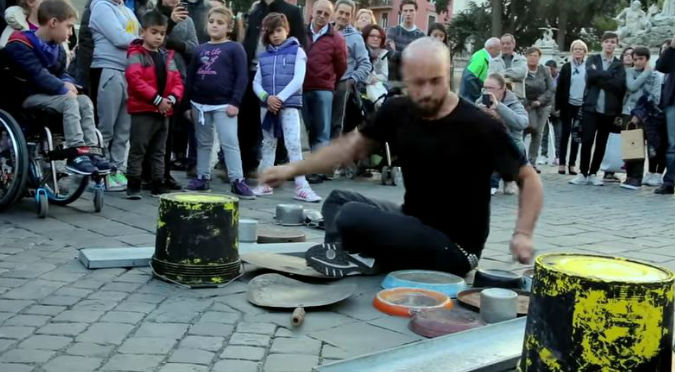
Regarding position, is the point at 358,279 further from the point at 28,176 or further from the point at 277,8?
the point at 277,8

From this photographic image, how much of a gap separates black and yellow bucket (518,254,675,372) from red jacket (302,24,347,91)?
6127 mm

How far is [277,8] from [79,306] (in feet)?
16.8

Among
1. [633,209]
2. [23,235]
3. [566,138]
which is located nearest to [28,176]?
[23,235]

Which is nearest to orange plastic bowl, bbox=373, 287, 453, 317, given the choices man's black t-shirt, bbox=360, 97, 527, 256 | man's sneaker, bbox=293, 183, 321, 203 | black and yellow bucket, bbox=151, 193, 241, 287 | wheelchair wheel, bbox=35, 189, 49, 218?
man's black t-shirt, bbox=360, 97, 527, 256

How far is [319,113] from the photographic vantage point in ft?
27.4

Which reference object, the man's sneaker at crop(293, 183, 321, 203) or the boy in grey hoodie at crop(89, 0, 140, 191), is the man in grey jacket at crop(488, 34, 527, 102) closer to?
the man's sneaker at crop(293, 183, 321, 203)

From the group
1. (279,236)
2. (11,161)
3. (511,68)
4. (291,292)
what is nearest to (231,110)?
(11,161)

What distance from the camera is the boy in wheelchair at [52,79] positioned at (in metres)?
5.83

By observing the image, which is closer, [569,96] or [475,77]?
[475,77]

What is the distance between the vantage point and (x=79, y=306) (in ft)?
11.9

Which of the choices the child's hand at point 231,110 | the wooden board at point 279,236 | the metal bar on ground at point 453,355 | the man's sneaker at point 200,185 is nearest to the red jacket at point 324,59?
the child's hand at point 231,110

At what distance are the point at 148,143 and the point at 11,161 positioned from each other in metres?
1.27

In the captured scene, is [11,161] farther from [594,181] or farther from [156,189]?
[594,181]

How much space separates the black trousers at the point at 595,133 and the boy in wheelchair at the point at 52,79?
6.44 metres
